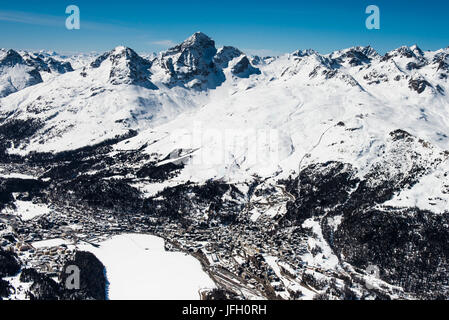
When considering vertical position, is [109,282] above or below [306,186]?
below

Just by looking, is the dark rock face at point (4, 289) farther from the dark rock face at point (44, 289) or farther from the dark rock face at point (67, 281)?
the dark rock face at point (44, 289)

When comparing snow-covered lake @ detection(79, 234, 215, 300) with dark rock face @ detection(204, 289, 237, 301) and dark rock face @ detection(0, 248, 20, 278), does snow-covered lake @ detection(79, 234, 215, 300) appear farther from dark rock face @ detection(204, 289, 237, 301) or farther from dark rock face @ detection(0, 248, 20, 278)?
dark rock face @ detection(0, 248, 20, 278)

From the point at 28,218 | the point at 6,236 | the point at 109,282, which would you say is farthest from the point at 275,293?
the point at 28,218

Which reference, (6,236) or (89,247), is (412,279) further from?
(6,236)

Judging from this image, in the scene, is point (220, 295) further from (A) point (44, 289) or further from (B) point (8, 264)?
(B) point (8, 264)

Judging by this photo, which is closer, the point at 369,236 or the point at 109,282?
the point at 109,282
